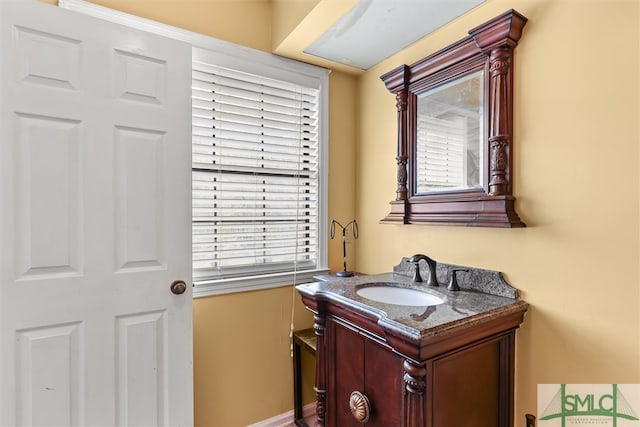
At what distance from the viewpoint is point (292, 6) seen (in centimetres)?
159

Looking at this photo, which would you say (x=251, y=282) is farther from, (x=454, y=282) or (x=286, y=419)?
(x=454, y=282)

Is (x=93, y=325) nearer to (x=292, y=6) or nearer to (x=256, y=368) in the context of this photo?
(x=256, y=368)

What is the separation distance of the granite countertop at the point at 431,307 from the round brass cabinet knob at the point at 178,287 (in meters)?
0.52

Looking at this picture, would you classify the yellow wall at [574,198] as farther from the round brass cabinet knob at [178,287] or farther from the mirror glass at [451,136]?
the round brass cabinet knob at [178,287]

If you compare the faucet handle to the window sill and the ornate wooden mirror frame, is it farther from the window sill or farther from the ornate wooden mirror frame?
the window sill

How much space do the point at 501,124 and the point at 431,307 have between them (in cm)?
78

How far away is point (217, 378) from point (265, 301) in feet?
1.51

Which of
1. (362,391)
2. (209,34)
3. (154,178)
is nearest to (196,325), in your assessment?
(154,178)

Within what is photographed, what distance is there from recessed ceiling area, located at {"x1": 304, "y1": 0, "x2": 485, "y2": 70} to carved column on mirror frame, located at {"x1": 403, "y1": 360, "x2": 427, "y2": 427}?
→ 1.44 metres

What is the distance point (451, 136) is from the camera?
1.49m

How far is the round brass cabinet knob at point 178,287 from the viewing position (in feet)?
4.51

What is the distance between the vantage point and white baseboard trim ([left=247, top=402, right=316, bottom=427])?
71.2 inches
